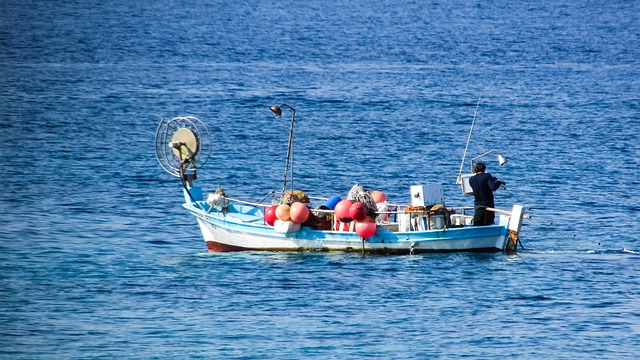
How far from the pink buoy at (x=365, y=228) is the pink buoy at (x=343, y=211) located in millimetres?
327

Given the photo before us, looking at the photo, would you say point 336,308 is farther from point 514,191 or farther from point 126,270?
point 514,191

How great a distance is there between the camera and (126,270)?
32781 mm

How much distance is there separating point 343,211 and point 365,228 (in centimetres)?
71

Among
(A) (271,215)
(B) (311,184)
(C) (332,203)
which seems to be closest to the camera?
(A) (271,215)

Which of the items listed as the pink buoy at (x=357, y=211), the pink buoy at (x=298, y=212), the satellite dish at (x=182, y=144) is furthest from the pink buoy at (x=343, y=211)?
the satellite dish at (x=182, y=144)

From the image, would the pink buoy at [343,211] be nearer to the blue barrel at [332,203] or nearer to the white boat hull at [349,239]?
the white boat hull at [349,239]

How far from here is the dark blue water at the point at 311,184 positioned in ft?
88.9

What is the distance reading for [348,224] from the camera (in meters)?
32.4

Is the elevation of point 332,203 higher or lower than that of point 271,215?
higher

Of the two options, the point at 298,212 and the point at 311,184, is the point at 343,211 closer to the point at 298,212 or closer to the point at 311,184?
the point at 298,212

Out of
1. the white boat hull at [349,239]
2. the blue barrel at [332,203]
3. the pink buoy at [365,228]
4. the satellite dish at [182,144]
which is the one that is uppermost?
the satellite dish at [182,144]

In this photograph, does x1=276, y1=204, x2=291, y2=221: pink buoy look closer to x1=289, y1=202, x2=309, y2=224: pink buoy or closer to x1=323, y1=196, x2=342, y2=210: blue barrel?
x1=289, y1=202, x2=309, y2=224: pink buoy

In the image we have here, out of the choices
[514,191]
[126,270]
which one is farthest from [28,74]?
[126,270]

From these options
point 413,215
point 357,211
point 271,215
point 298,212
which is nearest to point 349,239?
point 357,211
